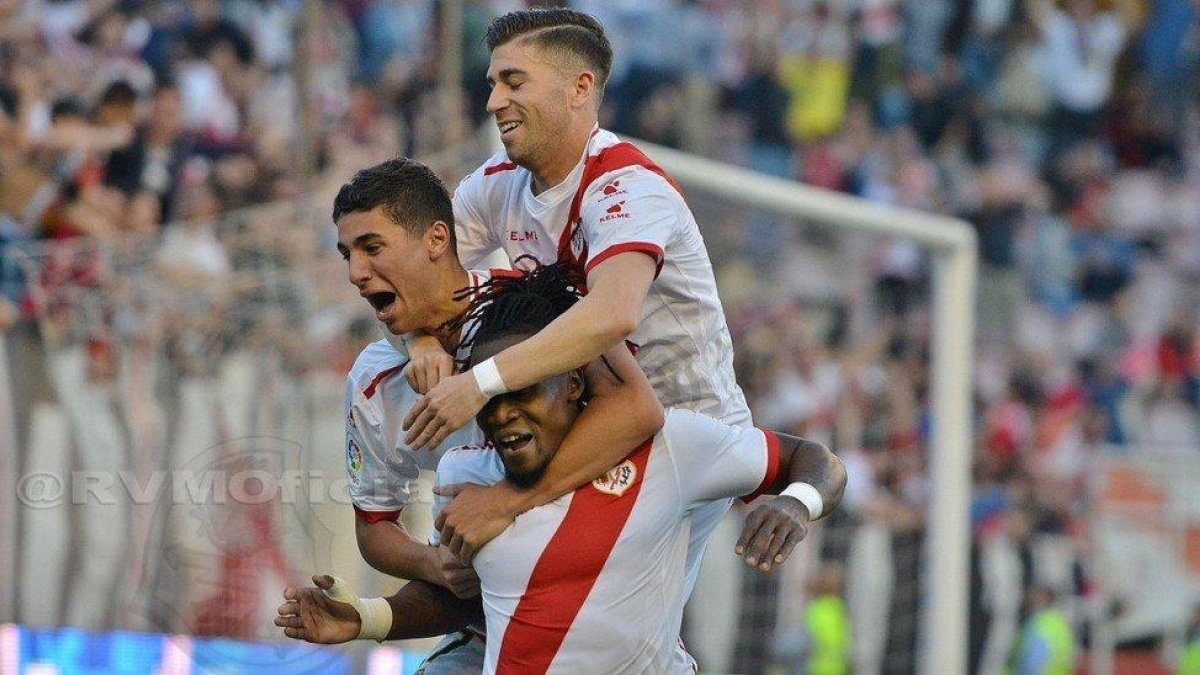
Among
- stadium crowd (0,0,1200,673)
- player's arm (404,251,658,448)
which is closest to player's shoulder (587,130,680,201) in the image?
player's arm (404,251,658,448)

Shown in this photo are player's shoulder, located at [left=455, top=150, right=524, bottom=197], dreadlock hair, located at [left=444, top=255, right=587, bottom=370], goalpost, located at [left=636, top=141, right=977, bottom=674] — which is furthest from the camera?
goalpost, located at [left=636, top=141, right=977, bottom=674]

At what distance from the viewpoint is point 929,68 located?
15.6m

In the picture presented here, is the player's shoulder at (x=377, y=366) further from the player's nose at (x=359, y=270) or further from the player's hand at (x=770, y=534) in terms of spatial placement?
the player's hand at (x=770, y=534)

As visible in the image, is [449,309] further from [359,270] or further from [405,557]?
[405,557]

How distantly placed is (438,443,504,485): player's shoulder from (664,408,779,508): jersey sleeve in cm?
41

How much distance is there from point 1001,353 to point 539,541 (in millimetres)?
10028

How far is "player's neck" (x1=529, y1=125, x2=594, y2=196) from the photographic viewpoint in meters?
4.95

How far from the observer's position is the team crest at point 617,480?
14.0 ft

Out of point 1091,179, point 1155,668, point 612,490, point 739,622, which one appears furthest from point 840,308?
point 612,490

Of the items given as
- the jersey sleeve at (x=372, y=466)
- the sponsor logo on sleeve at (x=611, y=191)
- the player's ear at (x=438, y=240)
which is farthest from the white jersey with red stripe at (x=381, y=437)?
A: the sponsor logo on sleeve at (x=611, y=191)

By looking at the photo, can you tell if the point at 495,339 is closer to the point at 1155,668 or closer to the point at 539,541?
the point at 539,541

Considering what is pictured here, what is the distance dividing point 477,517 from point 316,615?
56cm

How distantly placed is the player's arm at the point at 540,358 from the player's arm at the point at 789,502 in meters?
0.51

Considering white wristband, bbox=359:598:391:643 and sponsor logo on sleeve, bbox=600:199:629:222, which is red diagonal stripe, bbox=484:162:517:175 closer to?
sponsor logo on sleeve, bbox=600:199:629:222
